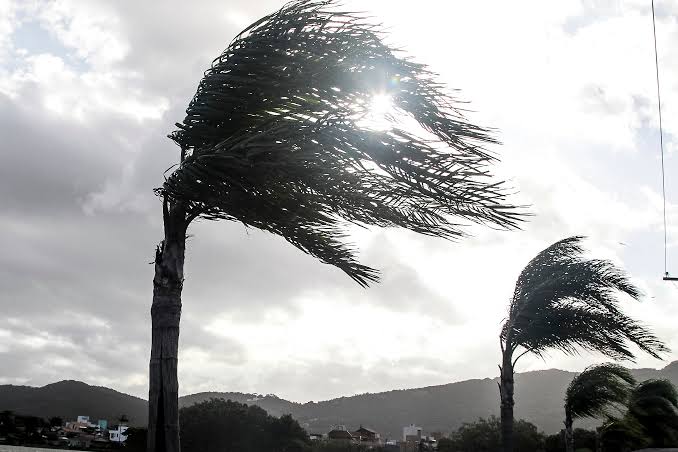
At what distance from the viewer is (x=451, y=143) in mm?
5617

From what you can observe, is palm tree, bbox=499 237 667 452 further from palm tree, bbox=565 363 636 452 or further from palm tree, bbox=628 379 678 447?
palm tree, bbox=628 379 678 447

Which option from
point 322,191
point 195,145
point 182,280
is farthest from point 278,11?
point 182,280

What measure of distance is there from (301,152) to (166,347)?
7.07ft

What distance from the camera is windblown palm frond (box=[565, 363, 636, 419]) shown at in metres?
18.7

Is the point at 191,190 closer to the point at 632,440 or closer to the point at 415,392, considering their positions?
the point at 632,440

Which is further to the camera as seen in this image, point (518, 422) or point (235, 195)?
point (518, 422)

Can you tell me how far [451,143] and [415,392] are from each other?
130 metres

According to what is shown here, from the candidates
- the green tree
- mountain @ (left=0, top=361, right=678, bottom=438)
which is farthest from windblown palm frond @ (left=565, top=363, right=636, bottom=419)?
mountain @ (left=0, top=361, right=678, bottom=438)

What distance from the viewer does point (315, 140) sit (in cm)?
535

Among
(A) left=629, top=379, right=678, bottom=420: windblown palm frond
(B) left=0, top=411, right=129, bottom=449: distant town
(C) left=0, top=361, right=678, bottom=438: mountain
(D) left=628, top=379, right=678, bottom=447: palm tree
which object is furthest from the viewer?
(C) left=0, top=361, right=678, bottom=438: mountain

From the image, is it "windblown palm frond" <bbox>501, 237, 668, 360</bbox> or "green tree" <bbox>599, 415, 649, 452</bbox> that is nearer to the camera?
"windblown palm frond" <bbox>501, 237, 668, 360</bbox>

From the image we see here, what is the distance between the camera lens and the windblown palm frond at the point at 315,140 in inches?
212

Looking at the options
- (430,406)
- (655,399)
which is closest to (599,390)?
(655,399)

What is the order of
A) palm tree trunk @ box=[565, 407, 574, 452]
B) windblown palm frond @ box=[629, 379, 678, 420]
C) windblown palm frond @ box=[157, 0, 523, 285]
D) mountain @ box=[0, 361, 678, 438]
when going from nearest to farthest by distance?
windblown palm frond @ box=[157, 0, 523, 285]
palm tree trunk @ box=[565, 407, 574, 452]
windblown palm frond @ box=[629, 379, 678, 420]
mountain @ box=[0, 361, 678, 438]
